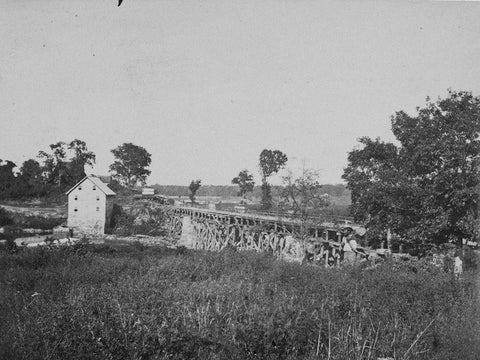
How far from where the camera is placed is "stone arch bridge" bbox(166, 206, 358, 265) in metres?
21.2

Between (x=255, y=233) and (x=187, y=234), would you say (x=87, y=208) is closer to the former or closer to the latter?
(x=187, y=234)

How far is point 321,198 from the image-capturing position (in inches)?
887

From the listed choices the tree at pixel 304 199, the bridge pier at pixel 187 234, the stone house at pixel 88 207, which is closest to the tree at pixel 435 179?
the tree at pixel 304 199

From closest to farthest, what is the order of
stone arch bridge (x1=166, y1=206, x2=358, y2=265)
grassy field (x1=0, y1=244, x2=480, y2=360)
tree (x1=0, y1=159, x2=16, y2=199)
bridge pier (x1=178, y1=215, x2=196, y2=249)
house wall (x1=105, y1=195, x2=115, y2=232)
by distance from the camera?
grassy field (x1=0, y1=244, x2=480, y2=360)
stone arch bridge (x1=166, y1=206, x2=358, y2=265)
bridge pier (x1=178, y1=215, x2=196, y2=249)
house wall (x1=105, y1=195, x2=115, y2=232)
tree (x1=0, y1=159, x2=16, y2=199)

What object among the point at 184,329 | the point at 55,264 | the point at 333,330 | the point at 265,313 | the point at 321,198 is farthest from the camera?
the point at 321,198

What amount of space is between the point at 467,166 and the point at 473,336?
11.0 m

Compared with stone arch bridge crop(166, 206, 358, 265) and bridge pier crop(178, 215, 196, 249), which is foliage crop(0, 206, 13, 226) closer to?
stone arch bridge crop(166, 206, 358, 265)

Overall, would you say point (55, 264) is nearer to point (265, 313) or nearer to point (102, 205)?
point (265, 313)

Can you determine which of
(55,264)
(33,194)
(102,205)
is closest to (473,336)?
(55,264)

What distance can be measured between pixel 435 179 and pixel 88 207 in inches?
1361

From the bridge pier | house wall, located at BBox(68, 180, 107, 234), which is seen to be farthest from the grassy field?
house wall, located at BBox(68, 180, 107, 234)

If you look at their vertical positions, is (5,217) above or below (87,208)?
below

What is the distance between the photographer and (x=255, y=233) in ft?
93.7

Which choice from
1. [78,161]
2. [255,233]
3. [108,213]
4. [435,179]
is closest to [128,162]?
[78,161]
